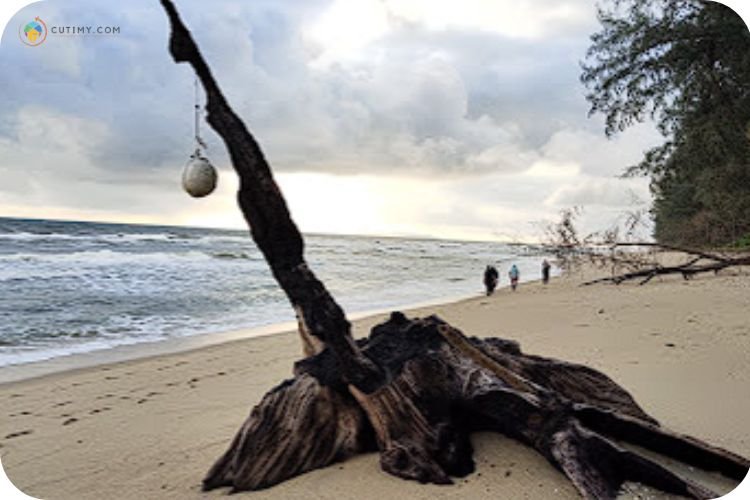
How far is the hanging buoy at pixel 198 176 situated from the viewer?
9.48ft

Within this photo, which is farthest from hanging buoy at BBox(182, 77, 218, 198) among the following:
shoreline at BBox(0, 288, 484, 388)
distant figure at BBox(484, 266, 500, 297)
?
distant figure at BBox(484, 266, 500, 297)

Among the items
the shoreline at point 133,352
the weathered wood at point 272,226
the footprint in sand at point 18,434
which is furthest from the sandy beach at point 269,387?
the weathered wood at point 272,226

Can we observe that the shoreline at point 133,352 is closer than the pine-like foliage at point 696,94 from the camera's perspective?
No

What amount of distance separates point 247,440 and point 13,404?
4.92 m

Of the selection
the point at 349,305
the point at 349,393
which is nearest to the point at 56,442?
the point at 349,393

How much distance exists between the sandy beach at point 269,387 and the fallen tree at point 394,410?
0.37 feet

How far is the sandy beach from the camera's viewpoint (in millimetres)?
2986

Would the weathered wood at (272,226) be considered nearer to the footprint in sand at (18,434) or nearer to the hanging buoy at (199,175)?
the hanging buoy at (199,175)

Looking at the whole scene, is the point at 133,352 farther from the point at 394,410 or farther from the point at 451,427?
the point at 451,427

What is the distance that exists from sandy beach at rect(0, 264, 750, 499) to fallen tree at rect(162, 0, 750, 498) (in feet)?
0.37

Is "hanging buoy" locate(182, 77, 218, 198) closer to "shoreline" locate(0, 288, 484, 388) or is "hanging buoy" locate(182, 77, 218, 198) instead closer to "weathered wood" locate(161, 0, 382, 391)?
"weathered wood" locate(161, 0, 382, 391)

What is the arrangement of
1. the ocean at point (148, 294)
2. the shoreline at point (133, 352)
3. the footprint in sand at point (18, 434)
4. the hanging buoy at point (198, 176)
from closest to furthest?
the hanging buoy at point (198, 176)
the footprint in sand at point (18, 434)
the shoreline at point (133, 352)
the ocean at point (148, 294)

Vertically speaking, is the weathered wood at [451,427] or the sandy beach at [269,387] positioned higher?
the weathered wood at [451,427]

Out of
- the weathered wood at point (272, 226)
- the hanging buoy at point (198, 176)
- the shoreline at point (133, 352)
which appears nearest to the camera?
the weathered wood at point (272, 226)
